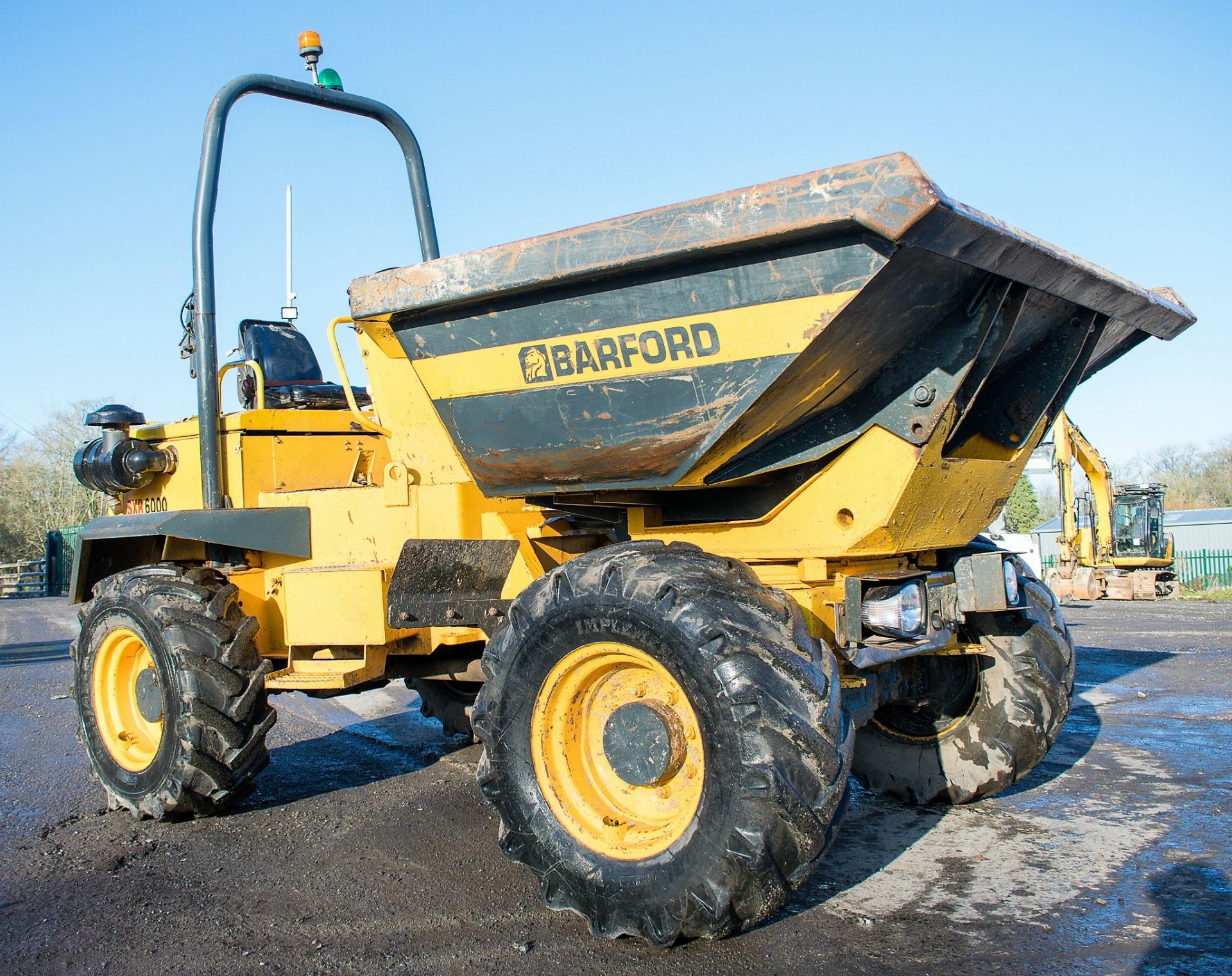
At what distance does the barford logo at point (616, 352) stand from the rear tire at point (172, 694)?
2.17 m

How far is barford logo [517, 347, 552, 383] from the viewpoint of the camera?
3766 mm

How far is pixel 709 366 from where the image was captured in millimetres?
3420

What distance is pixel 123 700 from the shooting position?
5.42m

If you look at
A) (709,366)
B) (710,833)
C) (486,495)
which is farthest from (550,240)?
(710,833)

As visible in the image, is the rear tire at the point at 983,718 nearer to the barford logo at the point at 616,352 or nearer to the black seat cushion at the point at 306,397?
the barford logo at the point at 616,352

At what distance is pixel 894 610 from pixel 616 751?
Result: 114cm

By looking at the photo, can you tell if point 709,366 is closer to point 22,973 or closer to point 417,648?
point 417,648

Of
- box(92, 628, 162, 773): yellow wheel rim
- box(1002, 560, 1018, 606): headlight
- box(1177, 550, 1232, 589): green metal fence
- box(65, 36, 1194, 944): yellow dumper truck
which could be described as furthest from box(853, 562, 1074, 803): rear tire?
box(1177, 550, 1232, 589): green metal fence

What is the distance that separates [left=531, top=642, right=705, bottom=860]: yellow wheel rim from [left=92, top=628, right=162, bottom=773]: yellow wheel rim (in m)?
2.73

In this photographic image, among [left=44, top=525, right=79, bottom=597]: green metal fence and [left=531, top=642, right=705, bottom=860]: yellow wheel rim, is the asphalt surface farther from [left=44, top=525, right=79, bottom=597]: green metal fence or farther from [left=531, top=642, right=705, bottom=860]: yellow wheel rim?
[left=44, top=525, right=79, bottom=597]: green metal fence

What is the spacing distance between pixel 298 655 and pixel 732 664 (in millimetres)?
2849

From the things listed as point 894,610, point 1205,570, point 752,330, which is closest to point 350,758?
point 894,610

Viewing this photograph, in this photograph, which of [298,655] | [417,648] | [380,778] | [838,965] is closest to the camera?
[838,965]

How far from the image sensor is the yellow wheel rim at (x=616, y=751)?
337 centimetres
